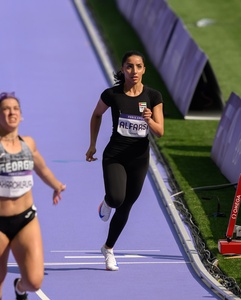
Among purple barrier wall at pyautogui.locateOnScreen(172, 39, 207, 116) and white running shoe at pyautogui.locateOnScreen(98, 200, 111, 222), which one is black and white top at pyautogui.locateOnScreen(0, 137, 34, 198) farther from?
purple barrier wall at pyautogui.locateOnScreen(172, 39, 207, 116)

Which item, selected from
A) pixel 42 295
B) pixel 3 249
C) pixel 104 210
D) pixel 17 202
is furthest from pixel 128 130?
pixel 3 249

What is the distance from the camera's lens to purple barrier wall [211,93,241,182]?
16969 mm

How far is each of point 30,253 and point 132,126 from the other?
2.92 m

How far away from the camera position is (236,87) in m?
24.1

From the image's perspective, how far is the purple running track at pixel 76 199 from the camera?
12695 mm

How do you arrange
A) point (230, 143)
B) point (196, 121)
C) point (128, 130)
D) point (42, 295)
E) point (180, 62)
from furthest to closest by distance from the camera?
point (180, 62)
point (196, 121)
point (230, 143)
point (128, 130)
point (42, 295)

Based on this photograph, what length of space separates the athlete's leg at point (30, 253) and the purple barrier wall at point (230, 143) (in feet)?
22.1

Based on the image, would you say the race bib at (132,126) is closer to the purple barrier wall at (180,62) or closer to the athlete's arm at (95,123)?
the athlete's arm at (95,123)

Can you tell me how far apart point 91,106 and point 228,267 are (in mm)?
9241

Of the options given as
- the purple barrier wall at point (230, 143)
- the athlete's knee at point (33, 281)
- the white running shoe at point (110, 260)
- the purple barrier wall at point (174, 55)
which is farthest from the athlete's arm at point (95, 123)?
the purple barrier wall at point (174, 55)

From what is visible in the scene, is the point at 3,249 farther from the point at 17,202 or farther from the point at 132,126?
the point at 132,126

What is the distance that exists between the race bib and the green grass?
203 cm

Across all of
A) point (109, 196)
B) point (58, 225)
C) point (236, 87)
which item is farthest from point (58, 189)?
point (236, 87)

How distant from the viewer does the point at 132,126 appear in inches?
501
